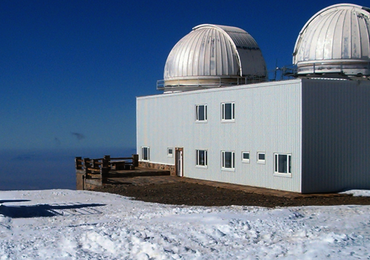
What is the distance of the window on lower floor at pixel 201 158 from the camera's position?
28312 mm

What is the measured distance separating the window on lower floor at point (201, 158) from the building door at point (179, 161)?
55.6 inches

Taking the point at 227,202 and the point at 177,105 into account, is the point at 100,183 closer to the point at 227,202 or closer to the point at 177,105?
the point at 177,105

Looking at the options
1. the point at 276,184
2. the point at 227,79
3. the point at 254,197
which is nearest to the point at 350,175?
the point at 276,184

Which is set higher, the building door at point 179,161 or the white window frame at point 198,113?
the white window frame at point 198,113

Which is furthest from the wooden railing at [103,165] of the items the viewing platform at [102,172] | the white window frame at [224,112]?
the white window frame at [224,112]

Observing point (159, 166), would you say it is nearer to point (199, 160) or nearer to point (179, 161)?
point (179, 161)

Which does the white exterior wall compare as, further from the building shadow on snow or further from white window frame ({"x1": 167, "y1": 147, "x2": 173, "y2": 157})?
the building shadow on snow

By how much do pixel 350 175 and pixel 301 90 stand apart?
4.65 m

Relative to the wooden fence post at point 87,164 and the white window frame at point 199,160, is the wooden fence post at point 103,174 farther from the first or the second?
the white window frame at point 199,160

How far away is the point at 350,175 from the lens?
76.0ft

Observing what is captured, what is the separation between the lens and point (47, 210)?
56.3 feet

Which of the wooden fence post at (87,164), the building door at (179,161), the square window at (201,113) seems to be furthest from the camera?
the building door at (179,161)

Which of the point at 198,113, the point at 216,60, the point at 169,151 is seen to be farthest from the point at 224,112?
the point at 169,151

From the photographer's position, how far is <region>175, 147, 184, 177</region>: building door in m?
30.1
